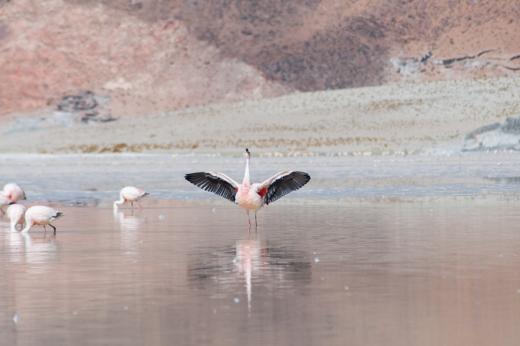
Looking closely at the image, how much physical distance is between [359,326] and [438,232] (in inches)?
270

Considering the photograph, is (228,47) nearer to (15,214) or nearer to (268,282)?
(15,214)

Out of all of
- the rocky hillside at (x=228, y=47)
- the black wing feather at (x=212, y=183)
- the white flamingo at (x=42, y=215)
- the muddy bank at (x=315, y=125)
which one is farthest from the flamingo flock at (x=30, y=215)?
the rocky hillside at (x=228, y=47)

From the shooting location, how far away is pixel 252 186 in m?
15.8

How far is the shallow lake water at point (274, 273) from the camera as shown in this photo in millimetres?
8305

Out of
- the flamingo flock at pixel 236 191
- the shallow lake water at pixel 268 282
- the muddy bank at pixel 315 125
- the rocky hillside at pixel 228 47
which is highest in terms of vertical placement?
the rocky hillside at pixel 228 47

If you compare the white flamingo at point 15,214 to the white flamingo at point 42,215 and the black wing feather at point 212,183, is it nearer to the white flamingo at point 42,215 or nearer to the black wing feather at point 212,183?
the white flamingo at point 42,215

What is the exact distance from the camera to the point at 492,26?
8212 centimetres

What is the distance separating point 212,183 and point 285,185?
0.98 m

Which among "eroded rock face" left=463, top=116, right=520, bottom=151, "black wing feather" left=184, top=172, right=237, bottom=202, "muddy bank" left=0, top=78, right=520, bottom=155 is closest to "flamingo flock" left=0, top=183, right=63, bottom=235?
"black wing feather" left=184, top=172, right=237, bottom=202

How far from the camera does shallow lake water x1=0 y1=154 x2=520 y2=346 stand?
8305 mm

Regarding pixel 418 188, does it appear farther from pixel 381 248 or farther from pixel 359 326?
pixel 359 326

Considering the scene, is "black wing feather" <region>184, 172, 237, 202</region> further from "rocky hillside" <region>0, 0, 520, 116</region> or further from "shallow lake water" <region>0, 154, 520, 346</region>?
"rocky hillside" <region>0, 0, 520, 116</region>

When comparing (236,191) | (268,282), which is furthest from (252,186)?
(268,282)

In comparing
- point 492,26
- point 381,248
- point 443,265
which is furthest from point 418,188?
point 492,26
